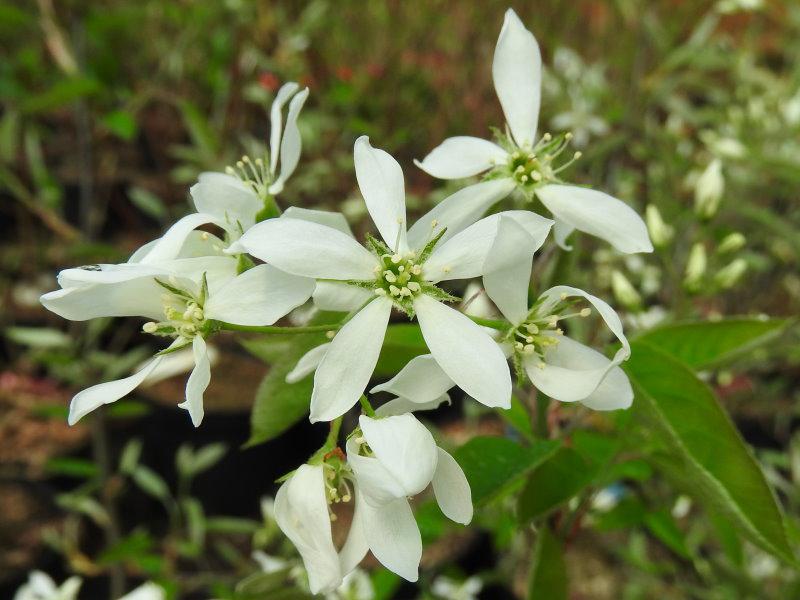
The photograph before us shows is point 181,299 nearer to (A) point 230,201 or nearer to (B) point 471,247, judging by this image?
(A) point 230,201

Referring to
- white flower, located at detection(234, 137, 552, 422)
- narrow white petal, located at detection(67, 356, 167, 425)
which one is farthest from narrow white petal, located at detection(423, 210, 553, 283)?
narrow white petal, located at detection(67, 356, 167, 425)

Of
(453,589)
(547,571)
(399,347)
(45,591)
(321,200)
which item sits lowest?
(453,589)

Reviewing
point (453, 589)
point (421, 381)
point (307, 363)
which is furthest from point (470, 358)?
point (453, 589)

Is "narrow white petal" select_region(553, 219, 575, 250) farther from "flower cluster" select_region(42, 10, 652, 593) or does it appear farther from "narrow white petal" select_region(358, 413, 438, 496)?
"narrow white petal" select_region(358, 413, 438, 496)

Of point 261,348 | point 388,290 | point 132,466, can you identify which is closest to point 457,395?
point 132,466

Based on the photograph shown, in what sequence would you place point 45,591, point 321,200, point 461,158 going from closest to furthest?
point 461,158, point 45,591, point 321,200

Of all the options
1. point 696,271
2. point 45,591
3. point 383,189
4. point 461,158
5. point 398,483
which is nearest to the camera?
point 398,483

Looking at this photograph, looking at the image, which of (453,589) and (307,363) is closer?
(307,363)
